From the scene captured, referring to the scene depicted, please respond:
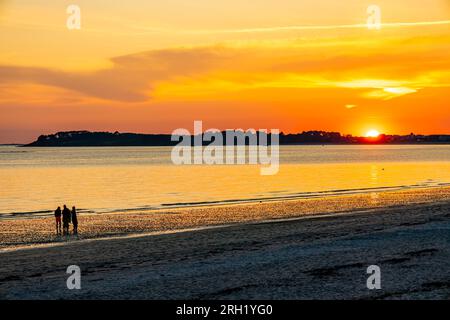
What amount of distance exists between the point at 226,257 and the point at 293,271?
4127mm

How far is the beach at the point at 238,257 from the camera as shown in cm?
1798

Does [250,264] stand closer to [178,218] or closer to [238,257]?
[238,257]

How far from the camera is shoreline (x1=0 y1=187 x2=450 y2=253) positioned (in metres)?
33.8

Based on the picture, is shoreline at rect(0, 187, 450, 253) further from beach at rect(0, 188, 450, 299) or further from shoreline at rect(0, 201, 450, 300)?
shoreline at rect(0, 201, 450, 300)

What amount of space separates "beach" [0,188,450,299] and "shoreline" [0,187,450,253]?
0.12 metres

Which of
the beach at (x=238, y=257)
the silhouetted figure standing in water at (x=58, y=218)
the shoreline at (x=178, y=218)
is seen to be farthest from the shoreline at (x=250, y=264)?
the silhouetted figure standing in water at (x=58, y=218)

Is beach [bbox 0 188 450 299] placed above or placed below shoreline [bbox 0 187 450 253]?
above

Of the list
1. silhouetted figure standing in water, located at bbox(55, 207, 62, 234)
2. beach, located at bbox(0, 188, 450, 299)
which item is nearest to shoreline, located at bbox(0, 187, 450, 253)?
beach, located at bbox(0, 188, 450, 299)

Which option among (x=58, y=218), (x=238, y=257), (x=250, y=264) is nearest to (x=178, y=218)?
(x=58, y=218)
